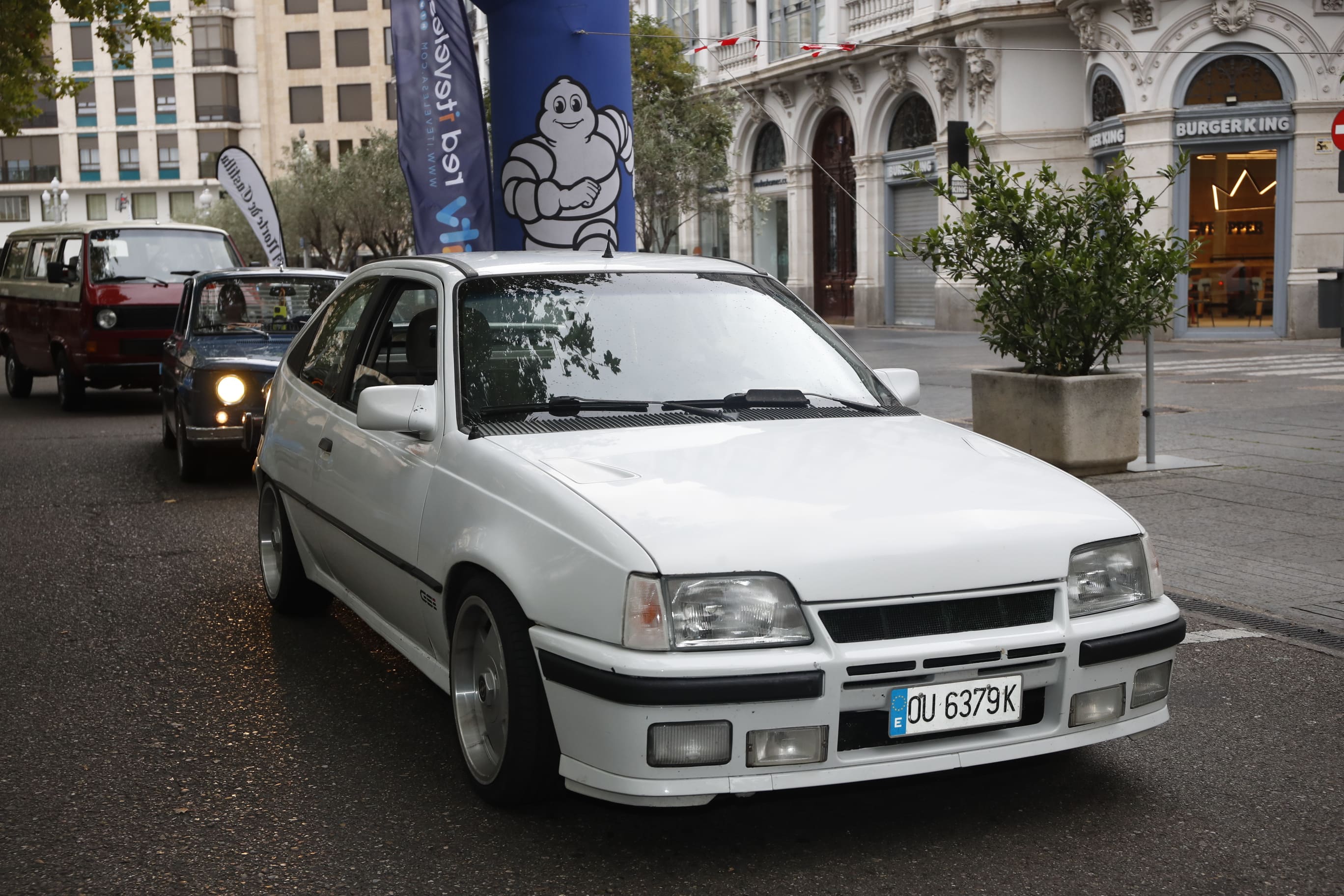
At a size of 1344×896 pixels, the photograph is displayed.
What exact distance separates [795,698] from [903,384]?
1.98m

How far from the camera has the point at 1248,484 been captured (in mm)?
9359

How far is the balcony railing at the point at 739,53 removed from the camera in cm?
3669

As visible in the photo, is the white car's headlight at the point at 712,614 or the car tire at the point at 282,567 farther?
the car tire at the point at 282,567

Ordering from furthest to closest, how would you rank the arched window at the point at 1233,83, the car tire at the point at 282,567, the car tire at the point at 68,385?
the arched window at the point at 1233,83 → the car tire at the point at 68,385 → the car tire at the point at 282,567

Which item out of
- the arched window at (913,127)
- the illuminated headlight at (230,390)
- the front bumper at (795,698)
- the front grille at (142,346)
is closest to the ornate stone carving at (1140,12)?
the arched window at (913,127)

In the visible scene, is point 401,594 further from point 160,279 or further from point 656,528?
point 160,279

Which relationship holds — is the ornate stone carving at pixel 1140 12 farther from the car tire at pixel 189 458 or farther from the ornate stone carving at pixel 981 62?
the car tire at pixel 189 458

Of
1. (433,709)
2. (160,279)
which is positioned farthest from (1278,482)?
(160,279)

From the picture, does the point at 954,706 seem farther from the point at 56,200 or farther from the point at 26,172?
the point at 26,172

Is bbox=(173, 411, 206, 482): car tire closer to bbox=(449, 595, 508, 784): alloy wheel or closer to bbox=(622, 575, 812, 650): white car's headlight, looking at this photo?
bbox=(449, 595, 508, 784): alloy wheel

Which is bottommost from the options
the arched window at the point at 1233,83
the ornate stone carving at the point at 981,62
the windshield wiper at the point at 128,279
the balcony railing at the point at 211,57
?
the windshield wiper at the point at 128,279

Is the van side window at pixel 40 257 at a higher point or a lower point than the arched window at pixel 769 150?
lower

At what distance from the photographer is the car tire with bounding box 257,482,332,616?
6.12 m

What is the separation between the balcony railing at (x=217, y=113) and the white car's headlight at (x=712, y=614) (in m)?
87.6
